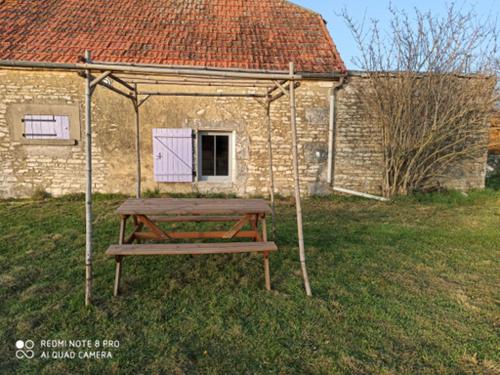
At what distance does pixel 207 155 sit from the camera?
727 cm

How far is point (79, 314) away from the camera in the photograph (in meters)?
2.43

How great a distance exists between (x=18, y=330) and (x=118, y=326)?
72cm

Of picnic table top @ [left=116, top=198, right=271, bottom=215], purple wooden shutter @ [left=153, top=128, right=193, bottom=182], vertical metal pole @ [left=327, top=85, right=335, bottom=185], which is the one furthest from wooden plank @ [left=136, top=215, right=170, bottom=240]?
vertical metal pole @ [left=327, top=85, right=335, bottom=185]

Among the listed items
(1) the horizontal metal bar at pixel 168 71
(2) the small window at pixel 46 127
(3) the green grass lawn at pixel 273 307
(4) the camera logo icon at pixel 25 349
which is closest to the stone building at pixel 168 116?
(2) the small window at pixel 46 127

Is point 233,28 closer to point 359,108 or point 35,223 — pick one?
point 359,108

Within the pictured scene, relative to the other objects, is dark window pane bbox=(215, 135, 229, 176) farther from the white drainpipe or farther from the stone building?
the white drainpipe

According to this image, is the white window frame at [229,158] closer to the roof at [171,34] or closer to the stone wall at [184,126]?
the stone wall at [184,126]

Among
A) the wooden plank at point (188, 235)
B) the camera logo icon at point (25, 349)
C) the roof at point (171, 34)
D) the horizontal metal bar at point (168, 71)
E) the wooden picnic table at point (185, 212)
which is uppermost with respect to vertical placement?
the roof at point (171, 34)

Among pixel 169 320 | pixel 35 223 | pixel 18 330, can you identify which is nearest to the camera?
pixel 18 330

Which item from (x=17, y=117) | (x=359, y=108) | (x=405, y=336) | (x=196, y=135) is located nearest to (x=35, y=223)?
(x=17, y=117)

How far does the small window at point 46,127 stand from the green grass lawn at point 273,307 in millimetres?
2876

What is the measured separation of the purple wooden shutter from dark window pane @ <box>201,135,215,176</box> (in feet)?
1.19

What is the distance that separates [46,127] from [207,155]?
361cm

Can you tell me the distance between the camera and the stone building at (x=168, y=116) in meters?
6.60
